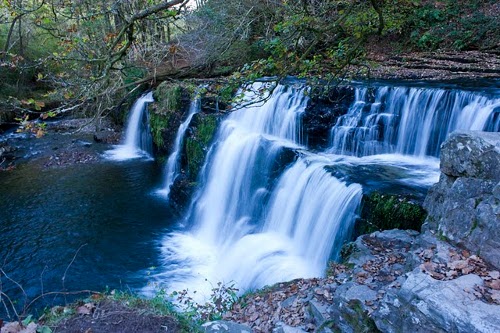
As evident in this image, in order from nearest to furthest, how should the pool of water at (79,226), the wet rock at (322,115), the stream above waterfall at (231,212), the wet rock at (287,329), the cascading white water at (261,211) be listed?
1. the wet rock at (287,329)
2. the cascading white water at (261,211)
3. the stream above waterfall at (231,212)
4. the pool of water at (79,226)
5. the wet rock at (322,115)

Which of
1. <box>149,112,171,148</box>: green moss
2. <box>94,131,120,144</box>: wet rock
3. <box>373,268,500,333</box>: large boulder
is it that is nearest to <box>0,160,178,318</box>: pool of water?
<box>149,112,171,148</box>: green moss

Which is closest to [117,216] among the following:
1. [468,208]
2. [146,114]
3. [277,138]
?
[277,138]

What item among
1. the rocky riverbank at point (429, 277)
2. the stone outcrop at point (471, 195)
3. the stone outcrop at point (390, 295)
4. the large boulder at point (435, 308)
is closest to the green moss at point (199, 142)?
the stone outcrop at point (390, 295)

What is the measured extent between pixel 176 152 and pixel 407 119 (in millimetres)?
7161

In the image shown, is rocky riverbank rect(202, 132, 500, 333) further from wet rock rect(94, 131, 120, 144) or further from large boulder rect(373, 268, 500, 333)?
wet rock rect(94, 131, 120, 144)

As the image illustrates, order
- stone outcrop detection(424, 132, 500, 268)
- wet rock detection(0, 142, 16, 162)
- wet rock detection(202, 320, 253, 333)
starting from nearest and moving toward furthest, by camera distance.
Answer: wet rock detection(202, 320, 253, 333) < stone outcrop detection(424, 132, 500, 268) < wet rock detection(0, 142, 16, 162)

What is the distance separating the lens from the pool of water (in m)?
7.64

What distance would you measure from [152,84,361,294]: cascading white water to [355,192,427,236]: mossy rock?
0.22 meters

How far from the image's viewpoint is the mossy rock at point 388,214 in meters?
5.43

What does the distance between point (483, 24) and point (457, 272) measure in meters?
14.0

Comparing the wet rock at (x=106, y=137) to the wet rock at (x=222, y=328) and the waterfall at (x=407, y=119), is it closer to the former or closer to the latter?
the waterfall at (x=407, y=119)

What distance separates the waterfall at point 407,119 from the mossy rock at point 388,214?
2.99 metres

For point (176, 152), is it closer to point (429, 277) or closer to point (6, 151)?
point (6, 151)

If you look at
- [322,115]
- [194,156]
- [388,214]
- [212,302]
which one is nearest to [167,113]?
[194,156]
